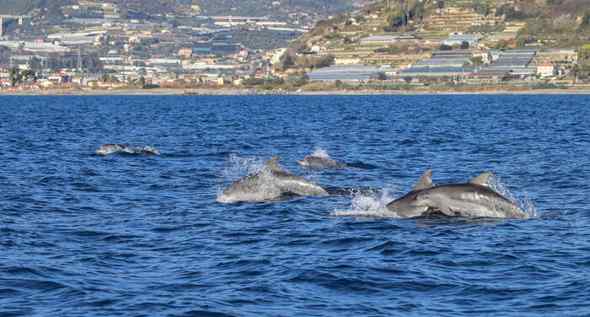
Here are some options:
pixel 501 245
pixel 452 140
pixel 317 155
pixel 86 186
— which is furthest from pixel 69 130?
pixel 501 245

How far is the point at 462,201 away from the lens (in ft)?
82.9

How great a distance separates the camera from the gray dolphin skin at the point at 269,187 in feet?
99.0

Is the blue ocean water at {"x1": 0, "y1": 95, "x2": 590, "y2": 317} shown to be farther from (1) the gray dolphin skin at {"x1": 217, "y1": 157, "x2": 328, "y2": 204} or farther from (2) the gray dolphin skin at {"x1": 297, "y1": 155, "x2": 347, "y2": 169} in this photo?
(1) the gray dolphin skin at {"x1": 217, "y1": 157, "x2": 328, "y2": 204}

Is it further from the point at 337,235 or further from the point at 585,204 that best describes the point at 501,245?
the point at 585,204

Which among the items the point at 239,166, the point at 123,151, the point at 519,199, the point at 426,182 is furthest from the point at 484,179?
the point at 123,151

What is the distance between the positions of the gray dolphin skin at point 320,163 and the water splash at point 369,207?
416 inches

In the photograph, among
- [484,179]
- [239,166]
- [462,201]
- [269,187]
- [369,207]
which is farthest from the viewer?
[239,166]

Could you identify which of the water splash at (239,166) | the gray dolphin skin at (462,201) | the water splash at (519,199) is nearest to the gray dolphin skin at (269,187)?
the water splash at (519,199)

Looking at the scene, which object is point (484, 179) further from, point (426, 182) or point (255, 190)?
point (255, 190)

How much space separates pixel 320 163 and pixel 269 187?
1032 cm

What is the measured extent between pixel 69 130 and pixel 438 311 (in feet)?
197

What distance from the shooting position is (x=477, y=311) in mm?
17516

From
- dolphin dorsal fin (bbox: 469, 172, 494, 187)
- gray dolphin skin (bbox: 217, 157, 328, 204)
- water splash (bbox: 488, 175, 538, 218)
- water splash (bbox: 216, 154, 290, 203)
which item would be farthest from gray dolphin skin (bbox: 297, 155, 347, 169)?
dolphin dorsal fin (bbox: 469, 172, 494, 187)

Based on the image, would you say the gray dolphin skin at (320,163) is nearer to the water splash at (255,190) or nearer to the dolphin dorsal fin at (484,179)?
the water splash at (255,190)
